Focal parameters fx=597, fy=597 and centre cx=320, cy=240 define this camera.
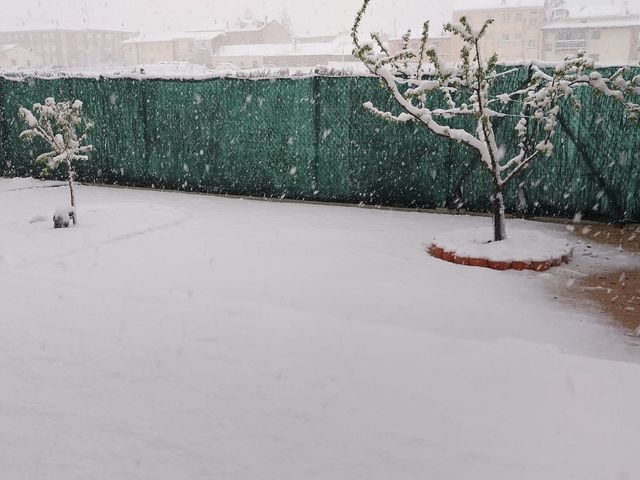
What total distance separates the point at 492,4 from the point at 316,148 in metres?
65.9

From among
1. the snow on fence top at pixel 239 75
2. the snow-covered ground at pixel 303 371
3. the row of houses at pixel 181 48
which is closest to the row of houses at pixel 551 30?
the row of houses at pixel 181 48

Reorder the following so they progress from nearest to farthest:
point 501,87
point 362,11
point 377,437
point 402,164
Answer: point 377,437
point 362,11
point 501,87
point 402,164

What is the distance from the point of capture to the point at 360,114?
8531mm

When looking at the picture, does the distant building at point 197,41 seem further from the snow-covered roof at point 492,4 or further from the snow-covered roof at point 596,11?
the snow-covered roof at point 596,11

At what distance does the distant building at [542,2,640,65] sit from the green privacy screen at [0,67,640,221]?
172 ft

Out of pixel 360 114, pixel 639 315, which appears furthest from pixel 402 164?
pixel 639 315

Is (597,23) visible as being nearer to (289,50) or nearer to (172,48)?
(289,50)

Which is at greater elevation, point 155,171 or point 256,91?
point 256,91

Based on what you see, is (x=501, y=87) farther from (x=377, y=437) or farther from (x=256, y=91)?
(x=377, y=437)

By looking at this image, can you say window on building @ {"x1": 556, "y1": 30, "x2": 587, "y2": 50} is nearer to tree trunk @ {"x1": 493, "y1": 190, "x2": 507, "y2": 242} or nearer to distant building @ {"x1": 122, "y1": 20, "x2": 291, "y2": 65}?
distant building @ {"x1": 122, "y1": 20, "x2": 291, "y2": 65}

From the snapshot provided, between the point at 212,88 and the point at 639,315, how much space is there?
7202mm

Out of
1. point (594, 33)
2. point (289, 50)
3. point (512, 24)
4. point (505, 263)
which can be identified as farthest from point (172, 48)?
point (505, 263)

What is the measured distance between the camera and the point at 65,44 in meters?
101

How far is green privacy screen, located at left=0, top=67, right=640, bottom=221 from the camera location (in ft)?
24.4
